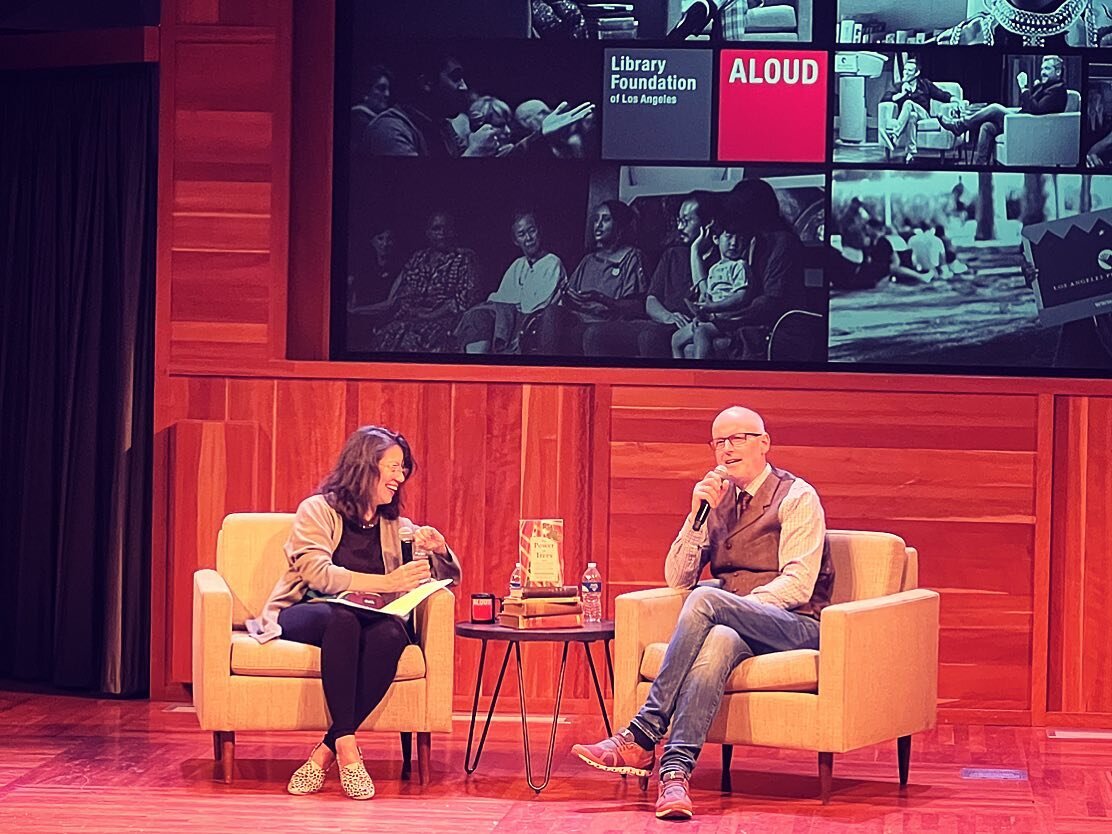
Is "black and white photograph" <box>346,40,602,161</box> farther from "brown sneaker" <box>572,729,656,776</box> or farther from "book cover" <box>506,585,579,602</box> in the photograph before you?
"brown sneaker" <box>572,729,656,776</box>

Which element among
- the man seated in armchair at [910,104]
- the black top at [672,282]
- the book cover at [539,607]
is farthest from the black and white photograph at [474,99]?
the book cover at [539,607]

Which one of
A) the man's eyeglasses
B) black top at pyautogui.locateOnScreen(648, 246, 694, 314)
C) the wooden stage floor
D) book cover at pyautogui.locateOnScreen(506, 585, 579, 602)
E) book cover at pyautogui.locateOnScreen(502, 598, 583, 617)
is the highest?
black top at pyautogui.locateOnScreen(648, 246, 694, 314)

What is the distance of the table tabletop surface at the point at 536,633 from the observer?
5.49 meters

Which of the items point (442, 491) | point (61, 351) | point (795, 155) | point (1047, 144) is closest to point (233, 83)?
point (61, 351)

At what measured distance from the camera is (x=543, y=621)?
5.64 m

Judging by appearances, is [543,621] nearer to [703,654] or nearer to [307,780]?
[703,654]

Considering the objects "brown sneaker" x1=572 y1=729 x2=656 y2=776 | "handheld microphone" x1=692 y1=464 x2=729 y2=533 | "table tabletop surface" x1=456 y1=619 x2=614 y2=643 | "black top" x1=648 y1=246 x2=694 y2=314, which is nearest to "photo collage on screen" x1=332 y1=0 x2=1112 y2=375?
"black top" x1=648 y1=246 x2=694 y2=314

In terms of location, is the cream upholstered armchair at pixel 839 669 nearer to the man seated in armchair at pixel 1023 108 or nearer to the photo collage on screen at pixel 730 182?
the photo collage on screen at pixel 730 182

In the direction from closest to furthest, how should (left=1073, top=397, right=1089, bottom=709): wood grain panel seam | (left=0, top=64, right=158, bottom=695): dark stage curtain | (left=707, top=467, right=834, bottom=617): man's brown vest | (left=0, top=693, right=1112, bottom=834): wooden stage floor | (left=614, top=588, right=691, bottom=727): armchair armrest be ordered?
(left=0, top=693, right=1112, bottom=834): wooden stage floor < (left=614, top=588, right=691, bottom=727): armchair armrest < (left=707, top=467, right=834, bottom=617): man's brown vest < (left=1073, top=397, right=1089, bottom=709): wood grain panel seam < (left=0, top=64, right=158, bottom=695): dark stage curtain

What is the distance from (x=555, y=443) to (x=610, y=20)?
5.43 ft

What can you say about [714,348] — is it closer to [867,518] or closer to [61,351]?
[867,518]

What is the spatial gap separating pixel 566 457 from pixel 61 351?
2.02 metres

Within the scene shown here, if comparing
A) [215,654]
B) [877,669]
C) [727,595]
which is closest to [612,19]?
[727,595]

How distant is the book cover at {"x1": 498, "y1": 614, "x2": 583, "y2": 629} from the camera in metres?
5.60
